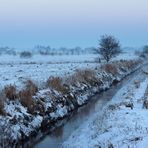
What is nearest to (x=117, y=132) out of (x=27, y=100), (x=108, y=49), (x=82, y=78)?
(x=27, y=100)

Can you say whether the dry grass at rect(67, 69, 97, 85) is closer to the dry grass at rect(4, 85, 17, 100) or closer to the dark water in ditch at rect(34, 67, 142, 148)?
the dark water in ditch at rect(34, 67, 142, 148)

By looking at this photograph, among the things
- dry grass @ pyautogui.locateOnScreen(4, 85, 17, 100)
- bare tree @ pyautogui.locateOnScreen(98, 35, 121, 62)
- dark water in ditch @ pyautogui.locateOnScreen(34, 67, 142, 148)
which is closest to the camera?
dark water in ditch @ pyautogui.locateOnScreen(34, 67, 142, 148)

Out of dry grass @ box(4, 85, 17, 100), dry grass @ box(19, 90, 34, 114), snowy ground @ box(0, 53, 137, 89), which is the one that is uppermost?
dry grass @ box(4, 85, 17, 100)

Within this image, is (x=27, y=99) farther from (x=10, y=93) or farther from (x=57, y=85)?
(x=57, y=85)

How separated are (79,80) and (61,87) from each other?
4.84 meters

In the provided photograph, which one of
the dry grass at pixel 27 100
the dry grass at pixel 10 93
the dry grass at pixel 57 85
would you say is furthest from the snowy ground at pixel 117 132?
the dry grass at pixel 57 85

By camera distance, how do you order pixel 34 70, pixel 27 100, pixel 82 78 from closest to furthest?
pixel 27 100
pixel 82 78
pixel 34 70

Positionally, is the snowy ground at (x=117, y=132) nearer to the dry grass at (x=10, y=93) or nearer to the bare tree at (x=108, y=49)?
the dry grass at (x=10, y=93)

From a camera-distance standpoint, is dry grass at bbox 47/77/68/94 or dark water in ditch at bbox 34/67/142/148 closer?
dark water in ditch at bbox 34/67/142/148

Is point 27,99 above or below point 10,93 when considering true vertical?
below

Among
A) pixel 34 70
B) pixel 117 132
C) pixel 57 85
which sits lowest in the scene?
pixel 34 70

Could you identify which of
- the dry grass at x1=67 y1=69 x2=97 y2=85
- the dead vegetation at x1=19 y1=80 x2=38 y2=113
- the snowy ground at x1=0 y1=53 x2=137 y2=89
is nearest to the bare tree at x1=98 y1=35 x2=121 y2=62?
the snowy ground at x1=0 y1=53 x2=137 y2=89

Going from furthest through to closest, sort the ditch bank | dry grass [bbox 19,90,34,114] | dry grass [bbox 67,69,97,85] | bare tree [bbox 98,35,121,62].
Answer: bare tree [bbox 98,35,121,62]
dry grass [bbox 67,69,97,85]
dry grass [bbox 19,90,34,114]
the ditch bank

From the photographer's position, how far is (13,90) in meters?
16.5
